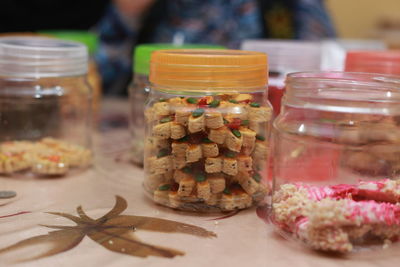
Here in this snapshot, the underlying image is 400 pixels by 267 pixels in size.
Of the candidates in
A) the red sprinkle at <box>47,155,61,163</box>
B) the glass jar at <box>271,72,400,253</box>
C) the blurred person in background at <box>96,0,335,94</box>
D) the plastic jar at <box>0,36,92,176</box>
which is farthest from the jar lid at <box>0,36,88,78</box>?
the blurred person in background at <box>96,0,335,94</box>

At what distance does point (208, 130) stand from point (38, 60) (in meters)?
0.33

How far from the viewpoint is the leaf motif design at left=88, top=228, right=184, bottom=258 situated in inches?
19.2

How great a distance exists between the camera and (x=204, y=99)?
23.2 inches

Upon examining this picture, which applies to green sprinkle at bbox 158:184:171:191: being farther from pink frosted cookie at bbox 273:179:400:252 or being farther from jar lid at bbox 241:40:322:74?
jar lid at bbox 241:40:322:74

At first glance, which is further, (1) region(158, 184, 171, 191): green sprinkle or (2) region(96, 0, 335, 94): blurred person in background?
(2) region(96, 0, 335, 94): blurred person in background

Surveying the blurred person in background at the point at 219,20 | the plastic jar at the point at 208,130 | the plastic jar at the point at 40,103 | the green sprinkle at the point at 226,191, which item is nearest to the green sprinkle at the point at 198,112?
the plastic jar at the point at 208,130

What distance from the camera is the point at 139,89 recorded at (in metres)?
0.87

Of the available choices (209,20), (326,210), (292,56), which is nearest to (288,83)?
(326,210)

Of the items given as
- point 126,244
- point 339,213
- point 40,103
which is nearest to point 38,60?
point 40,103

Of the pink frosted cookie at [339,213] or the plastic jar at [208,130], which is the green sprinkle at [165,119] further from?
the pink frosted cookie at [339,213]

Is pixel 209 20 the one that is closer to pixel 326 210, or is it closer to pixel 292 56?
pixel 292 56

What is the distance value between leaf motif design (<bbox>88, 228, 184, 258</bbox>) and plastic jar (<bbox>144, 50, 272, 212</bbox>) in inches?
3.8

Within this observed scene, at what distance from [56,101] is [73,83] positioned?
0.05 metres

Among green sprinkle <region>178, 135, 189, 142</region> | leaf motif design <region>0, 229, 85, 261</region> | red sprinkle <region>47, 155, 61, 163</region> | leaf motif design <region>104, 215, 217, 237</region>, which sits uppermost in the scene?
green sprinkle <region>178, 135, 189, 142</region>
